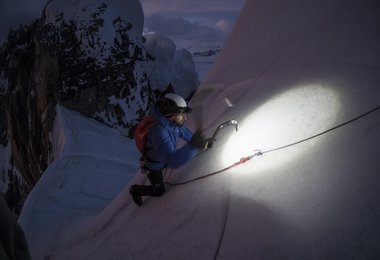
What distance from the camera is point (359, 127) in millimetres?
2125

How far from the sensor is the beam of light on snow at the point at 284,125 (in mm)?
2426

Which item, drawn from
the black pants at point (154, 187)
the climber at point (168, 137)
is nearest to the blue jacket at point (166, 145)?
the climber at point (168, 137)

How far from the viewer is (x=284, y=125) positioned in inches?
106

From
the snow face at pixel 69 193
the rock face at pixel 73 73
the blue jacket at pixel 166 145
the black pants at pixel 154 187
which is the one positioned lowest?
the snow face at pixel 69 193

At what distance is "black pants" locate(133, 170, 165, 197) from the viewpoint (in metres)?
3.30

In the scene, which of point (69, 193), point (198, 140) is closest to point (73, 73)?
point (69, 193)

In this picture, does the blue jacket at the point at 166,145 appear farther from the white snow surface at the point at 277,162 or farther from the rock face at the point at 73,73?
the rock face at the point at 73,73

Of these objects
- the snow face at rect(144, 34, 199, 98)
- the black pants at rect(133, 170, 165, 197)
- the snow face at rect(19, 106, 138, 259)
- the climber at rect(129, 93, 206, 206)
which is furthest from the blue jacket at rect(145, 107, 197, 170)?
the snow face at rect(144, 34, 199, 98)

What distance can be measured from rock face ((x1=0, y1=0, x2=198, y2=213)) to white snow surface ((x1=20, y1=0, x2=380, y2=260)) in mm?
8616

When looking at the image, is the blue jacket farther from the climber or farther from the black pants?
the black pants

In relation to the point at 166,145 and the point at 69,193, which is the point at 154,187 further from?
the point at 69,193

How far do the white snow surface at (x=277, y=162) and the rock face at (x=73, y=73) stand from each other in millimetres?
8616

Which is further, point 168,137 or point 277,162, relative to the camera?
point 168,137

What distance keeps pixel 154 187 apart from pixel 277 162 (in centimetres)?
153
